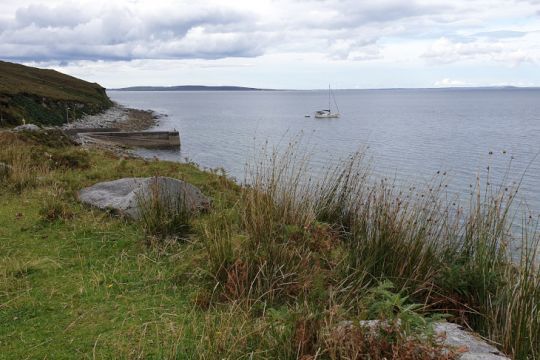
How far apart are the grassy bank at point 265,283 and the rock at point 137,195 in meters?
0.37

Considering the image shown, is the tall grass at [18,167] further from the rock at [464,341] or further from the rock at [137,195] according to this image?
the rock at [464,341]

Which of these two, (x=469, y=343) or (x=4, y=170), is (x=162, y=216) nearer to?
(x=469, y=343)

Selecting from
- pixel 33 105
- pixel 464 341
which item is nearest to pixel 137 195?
pixel 464 341

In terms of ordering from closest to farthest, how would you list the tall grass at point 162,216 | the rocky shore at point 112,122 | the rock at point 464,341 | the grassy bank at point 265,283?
the rock at point 464,341
the grassy bank at point 265,283
the tall grass at point 162,216
the rocky shore at point 112,122

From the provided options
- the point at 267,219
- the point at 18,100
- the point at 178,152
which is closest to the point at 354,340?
the point at 267,219

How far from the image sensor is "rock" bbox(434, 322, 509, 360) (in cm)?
304

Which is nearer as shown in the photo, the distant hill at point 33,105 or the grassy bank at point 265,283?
the grassy bank at point 265,283

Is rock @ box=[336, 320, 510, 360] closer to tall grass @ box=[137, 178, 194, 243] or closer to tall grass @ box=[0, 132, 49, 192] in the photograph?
tall grass @ box=[137, 178, 194, 243]

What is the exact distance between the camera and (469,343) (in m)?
3.26

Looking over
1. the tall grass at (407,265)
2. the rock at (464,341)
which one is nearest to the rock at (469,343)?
the rock at (464,341)

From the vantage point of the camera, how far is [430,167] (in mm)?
25469

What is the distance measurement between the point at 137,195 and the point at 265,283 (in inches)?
104

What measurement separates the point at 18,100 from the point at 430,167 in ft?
96.7

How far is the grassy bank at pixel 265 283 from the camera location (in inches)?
131
